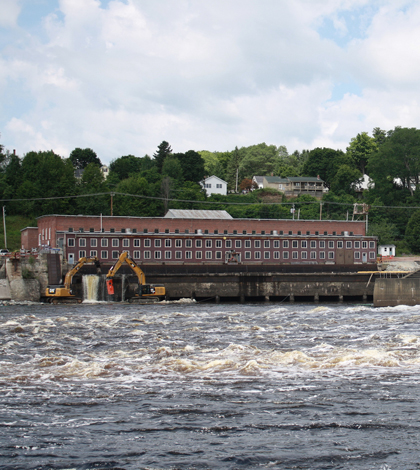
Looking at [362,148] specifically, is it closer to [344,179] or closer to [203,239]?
[344,179]

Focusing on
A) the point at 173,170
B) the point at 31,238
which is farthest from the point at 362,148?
the point at 31,238

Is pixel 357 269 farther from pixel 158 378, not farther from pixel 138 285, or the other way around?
pixel 158 378

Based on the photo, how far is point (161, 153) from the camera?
150m

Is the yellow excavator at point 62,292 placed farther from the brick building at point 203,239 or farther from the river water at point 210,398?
the river water at point 210,398

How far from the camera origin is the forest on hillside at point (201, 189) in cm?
10950

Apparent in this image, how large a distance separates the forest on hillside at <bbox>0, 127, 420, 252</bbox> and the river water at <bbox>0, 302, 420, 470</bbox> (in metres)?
64.3

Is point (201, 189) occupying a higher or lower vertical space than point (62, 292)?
higher

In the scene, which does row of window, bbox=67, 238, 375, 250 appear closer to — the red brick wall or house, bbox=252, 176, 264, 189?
the red brick wall

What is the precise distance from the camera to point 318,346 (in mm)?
30469

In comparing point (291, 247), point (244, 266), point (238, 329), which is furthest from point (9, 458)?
point (291, 247)

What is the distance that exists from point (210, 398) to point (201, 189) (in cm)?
12265

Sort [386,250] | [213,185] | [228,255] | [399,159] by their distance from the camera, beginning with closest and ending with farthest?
[228,255], [386,250], [399,159], [213,185]

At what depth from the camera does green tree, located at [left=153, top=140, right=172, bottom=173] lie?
5828 inches

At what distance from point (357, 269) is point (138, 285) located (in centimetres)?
3008
